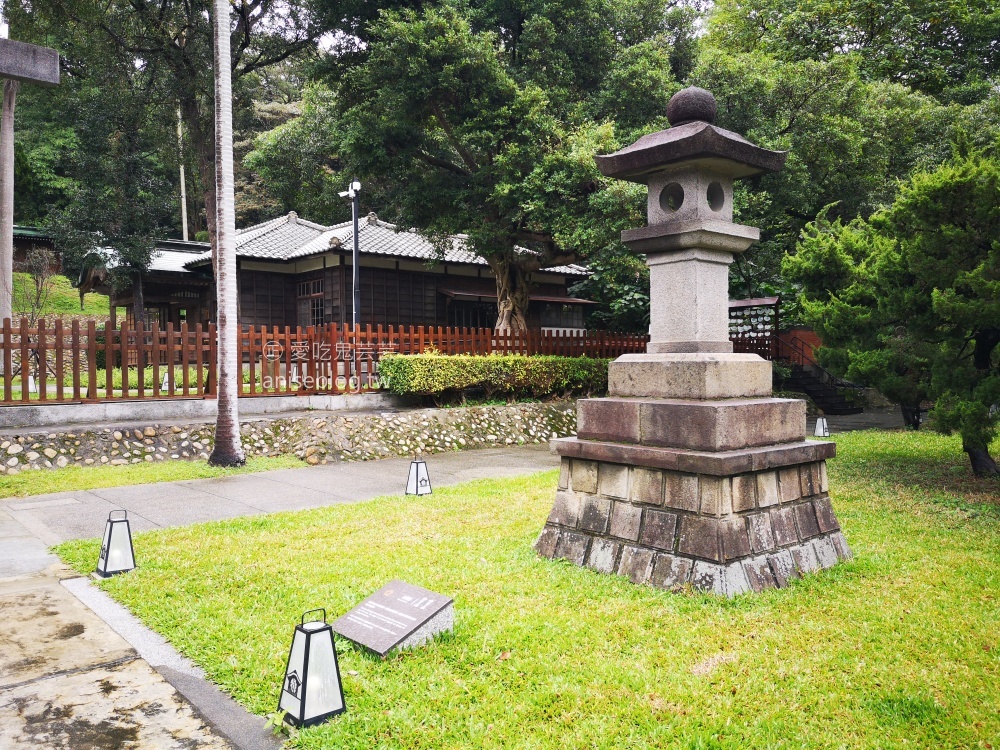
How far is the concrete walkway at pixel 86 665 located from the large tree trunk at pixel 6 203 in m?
8.71

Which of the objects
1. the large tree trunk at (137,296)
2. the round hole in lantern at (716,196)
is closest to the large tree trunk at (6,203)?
the large tree trunk at (137,296)

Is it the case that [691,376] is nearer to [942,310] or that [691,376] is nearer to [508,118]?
[942,310]

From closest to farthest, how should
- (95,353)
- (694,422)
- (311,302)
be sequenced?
(694,422) < (95,353) < (311,302)

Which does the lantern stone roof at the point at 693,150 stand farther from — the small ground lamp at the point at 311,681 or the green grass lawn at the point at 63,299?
the green grass lawn at the point at 63,299

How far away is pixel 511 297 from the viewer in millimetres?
18531

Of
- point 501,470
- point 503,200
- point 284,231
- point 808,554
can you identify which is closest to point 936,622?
point 808,554

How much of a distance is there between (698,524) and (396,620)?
2132 mm

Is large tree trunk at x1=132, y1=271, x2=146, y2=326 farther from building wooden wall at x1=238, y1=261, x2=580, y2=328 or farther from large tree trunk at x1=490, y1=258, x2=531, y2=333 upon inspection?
large tree trunk at x1=490, y1=258, x2=531, y2=333

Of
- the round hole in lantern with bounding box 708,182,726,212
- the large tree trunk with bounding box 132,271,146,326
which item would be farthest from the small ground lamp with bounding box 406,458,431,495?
the large tree trunk with bounding box 132,271,146,326

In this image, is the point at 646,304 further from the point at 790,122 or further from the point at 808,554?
the point at 808,554

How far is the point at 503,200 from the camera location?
49.7 ft

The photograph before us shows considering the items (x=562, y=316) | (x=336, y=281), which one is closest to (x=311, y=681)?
(x=336, y=281)

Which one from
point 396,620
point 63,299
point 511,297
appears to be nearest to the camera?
point 396,620

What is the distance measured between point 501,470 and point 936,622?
663 cm
